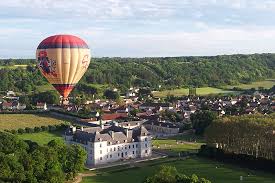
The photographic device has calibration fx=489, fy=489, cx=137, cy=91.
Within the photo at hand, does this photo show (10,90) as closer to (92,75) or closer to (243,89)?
(92,75)

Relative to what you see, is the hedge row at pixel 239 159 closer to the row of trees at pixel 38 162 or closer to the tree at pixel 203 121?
the tree at pixel 203 121

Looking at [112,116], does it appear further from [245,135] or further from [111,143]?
[245,135]

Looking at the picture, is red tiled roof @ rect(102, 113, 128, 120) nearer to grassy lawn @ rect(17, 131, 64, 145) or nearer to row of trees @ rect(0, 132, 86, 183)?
grassy lawn @ rect(17, 131, 64, 145)

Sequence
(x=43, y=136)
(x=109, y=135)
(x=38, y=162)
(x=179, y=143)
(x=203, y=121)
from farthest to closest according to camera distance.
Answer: (x=203, y=121)
(x=43, y=136)
(x=179, y=143)
(x=109, y=135)
(x=38, y=162)

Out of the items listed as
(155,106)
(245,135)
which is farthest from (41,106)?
(245,135)

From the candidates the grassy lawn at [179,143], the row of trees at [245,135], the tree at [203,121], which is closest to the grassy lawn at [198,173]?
the row of trees at [245,135]

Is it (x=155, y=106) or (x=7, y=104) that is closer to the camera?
(x=155, y=106)
